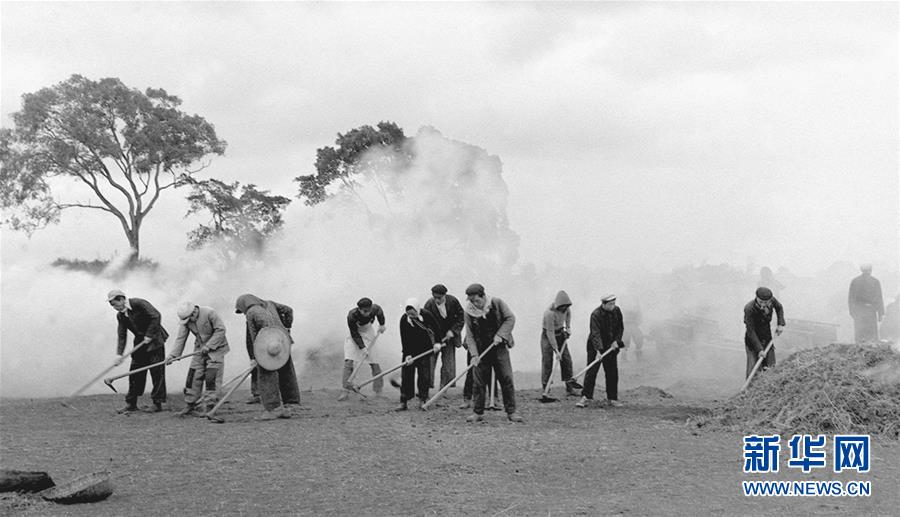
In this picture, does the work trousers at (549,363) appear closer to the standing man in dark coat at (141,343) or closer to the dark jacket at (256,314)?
the dark jacket at (256,314)

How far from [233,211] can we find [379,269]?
791 centimetres

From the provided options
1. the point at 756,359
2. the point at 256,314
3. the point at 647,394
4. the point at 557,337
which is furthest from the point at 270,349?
the point at 756,359

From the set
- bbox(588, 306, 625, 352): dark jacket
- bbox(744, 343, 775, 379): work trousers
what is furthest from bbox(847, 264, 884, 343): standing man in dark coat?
bbox(588, 306, 625, 352): dark jacket

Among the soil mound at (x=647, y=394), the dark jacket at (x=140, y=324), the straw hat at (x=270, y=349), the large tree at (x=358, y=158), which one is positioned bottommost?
the soil mound at (x=647, y=394)

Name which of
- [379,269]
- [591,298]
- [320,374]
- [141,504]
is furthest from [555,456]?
[591,298]

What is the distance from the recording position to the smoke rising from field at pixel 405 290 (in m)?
17.1

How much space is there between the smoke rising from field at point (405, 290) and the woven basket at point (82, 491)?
33.4 ft

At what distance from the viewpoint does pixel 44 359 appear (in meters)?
17.1

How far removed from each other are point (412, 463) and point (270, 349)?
3461 millimetres

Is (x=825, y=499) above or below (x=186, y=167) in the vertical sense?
below

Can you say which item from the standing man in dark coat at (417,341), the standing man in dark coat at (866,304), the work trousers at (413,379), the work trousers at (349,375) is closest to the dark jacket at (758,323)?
the standing man in dark coat at (417,341)

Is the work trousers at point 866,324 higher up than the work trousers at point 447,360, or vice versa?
the work trousers at point 866,324

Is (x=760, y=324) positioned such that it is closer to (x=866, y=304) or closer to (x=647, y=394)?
(x=647, y=394)

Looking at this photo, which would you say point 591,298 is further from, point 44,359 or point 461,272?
point 44,359
